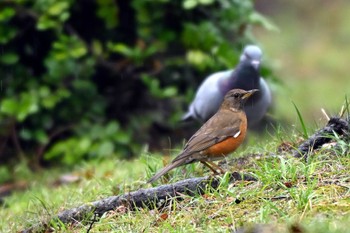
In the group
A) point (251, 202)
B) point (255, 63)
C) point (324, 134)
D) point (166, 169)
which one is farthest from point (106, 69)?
point (251, 202)

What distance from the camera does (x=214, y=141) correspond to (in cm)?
612

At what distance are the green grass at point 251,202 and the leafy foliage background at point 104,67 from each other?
3347 millimetres

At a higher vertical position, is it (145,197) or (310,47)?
(145,197)

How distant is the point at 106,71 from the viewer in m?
10.3

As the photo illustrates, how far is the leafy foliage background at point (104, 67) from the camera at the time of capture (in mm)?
9750

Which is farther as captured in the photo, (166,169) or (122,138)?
(122,138)

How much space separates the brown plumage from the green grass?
16 cm

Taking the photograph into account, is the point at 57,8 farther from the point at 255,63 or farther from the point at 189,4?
the point at 255,63

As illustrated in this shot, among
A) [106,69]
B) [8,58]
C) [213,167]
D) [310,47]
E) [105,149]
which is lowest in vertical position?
[310,47]

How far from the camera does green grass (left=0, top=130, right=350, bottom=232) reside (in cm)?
482

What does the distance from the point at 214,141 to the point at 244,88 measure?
249 cm

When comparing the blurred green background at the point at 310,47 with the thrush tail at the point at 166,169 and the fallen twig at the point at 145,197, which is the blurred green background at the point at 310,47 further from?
the fallen twig at the point at 145,197

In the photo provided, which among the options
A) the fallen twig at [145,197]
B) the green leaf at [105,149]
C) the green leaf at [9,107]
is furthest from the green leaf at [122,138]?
the fallen twig at [145,197]

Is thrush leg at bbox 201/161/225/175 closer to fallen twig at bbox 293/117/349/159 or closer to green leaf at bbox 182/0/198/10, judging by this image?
fallen twig at bbox 293/117/349/159
